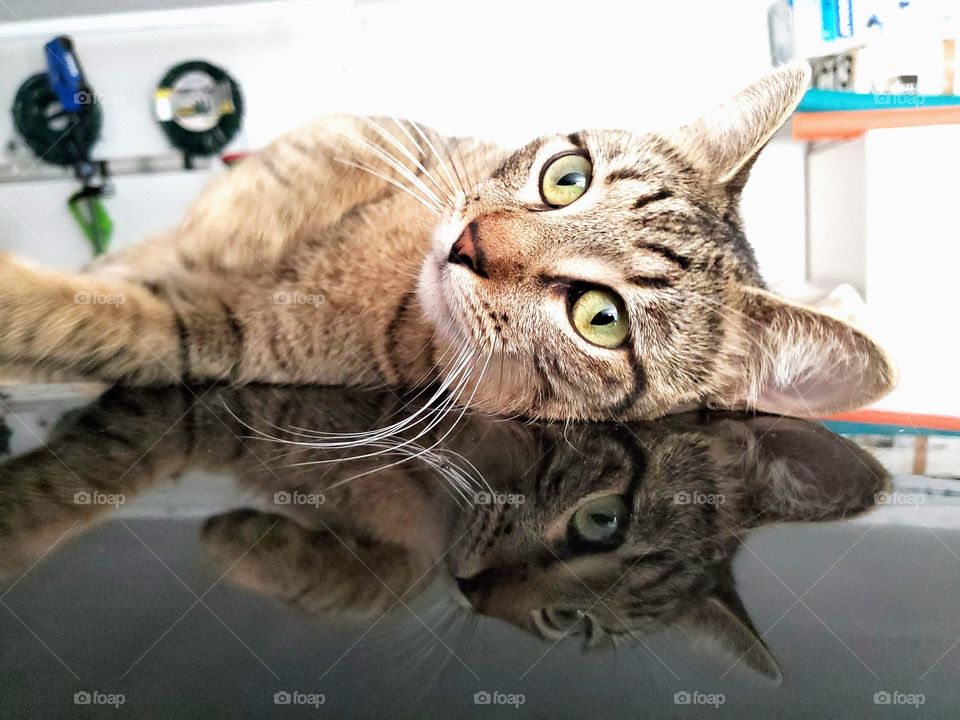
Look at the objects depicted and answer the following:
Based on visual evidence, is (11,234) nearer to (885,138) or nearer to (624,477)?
(624,477)

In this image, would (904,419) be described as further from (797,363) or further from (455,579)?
(455,579)

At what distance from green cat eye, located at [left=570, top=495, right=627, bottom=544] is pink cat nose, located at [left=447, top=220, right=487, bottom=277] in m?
0.41

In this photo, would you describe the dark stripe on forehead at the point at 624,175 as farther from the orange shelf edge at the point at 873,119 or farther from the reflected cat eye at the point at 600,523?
the orange shelf edge at the point at 873,119

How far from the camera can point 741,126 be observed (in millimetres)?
1057

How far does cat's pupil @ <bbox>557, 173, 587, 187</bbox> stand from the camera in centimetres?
104

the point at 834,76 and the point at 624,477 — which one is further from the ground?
the point at 834,76

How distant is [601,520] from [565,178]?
0.63 metres

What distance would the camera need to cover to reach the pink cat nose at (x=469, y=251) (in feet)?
3.07

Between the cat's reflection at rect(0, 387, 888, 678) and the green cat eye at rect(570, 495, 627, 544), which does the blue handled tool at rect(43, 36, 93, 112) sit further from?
the green cat eye at rect(570, 495, 627, 544)

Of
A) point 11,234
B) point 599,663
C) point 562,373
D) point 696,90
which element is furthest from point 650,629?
point 11,234

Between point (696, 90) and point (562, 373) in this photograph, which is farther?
point (696, 90)

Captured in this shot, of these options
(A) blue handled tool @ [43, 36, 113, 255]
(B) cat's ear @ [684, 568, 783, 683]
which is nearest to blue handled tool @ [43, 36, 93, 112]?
(A) blue handled tool @ [43, 36, 113, 255]

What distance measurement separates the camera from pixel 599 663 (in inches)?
16.2

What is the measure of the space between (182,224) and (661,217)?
85 cm
